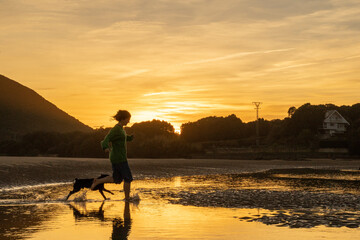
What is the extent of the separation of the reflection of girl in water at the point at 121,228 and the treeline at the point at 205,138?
60.0 meters

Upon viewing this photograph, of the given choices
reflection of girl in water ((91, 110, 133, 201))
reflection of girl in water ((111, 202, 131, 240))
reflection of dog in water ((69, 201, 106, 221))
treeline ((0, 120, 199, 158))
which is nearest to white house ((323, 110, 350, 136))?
treeline ((0, 120, 199, 158))

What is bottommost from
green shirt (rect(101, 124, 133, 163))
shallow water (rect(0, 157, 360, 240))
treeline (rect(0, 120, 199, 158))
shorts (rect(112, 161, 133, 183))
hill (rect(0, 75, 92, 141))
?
shallow water (rect(0, 157, 360, 240))

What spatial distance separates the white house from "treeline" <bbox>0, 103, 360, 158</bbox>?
1.58m

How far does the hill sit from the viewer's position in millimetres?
145500

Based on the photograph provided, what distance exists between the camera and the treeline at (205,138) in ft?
232

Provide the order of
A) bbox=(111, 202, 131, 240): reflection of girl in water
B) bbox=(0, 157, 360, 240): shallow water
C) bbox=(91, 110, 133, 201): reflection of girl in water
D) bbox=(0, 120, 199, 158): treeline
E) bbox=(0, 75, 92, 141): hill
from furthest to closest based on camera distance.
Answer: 1. bbox=(0, 75, 92, 141): hill
2. bbox=(0, 120, 199, 158): treeline
3. bbox=(91, 110, 133, 201): reflection of girl in water
4. bbox=(0, 157, 360, 240): shallow water
5. bbox=(111, 202, 131, 240): reflection of girl in water

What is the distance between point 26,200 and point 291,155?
53429 millimetres

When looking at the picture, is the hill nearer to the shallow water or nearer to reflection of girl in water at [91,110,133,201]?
reflection of girl in water at [91,110,133,201]

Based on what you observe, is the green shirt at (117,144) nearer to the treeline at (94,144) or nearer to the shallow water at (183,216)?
the shallow water at (183,216)

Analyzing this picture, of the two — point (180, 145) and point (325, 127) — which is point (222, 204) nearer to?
point (180, 145)

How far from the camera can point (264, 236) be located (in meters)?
6.37

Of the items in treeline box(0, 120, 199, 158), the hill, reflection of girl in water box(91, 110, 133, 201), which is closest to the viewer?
reflection of girl in water box(91, 110, 133, 201)

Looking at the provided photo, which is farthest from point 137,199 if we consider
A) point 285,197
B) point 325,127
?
point 325,127

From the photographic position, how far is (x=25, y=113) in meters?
156
